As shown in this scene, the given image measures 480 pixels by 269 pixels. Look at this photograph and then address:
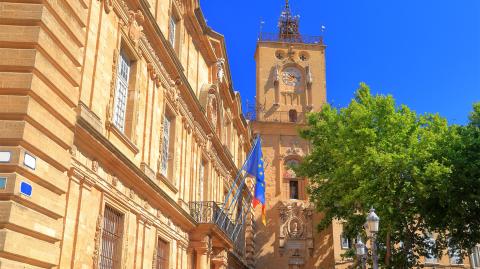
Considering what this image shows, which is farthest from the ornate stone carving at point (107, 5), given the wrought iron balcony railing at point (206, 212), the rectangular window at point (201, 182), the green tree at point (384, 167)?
the green tree at point (384, 167)

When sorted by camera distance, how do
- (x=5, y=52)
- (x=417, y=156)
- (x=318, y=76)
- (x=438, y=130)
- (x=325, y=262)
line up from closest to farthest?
1. (x=5, y=52)
2. (x=417, y=156)
3. (x=438, y=130)
4. (x=325, y=262)
5. (x=318, y=76)

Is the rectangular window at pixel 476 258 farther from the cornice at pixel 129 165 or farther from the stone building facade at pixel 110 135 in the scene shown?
the cornice at pixel 129 165

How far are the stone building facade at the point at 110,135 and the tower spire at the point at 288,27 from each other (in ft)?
61.2

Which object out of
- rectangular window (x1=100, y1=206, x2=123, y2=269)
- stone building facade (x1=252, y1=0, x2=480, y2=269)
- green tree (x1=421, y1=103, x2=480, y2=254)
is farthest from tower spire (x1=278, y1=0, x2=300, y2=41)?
rectangular window (x1=100, y1=206, x2=123, y2=269)

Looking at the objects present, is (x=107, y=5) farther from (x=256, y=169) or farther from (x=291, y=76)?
(x=291, y=76)

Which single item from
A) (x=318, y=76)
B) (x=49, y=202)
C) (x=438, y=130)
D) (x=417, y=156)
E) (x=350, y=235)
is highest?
(x=318, y=76)

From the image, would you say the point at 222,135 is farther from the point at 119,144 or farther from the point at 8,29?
the point at 8,29

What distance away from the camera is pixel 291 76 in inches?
1750

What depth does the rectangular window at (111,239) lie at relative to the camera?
13243 mm

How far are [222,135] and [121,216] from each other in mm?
14914

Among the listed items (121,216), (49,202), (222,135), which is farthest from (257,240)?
(49,202)

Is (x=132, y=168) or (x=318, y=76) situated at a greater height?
(x=318, y=76)

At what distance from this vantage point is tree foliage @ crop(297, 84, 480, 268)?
23.0 meters

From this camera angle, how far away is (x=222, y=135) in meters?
28.9
